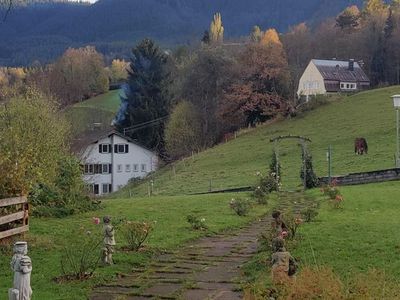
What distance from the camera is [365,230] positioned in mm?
16938

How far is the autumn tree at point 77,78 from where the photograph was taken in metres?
114

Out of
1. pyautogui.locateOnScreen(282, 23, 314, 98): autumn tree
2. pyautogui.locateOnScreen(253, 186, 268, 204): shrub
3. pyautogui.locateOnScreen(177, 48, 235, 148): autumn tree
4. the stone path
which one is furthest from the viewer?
pyautogui.locateOnScreen(282, 23, 314, 98): autumn tree

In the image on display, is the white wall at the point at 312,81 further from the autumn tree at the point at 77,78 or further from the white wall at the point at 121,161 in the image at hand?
the autumn tree at the point at 77,78

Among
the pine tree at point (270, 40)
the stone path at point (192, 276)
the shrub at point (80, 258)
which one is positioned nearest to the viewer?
the stone path at point (192, 276)

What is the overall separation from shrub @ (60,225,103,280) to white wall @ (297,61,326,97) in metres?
73.1

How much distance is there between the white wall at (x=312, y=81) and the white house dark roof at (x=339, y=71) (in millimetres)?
691

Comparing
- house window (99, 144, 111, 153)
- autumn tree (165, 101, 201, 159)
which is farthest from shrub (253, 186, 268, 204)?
house window (99, 144, 111, 153)

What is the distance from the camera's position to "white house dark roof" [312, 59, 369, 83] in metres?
87.4

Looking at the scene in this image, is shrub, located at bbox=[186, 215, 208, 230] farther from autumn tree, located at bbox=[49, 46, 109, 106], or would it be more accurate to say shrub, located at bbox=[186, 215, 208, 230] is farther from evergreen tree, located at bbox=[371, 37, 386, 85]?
autumn tree, located at bbox=[49, 46, 109, 106]

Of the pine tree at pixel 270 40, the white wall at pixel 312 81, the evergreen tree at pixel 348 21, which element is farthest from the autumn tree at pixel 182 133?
the evergreen tree at pixel 348 21

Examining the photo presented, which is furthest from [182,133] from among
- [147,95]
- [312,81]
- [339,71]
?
[339,71]

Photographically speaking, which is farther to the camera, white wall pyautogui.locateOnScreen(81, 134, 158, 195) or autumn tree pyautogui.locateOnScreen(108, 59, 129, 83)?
autumn tree pyautogui.locateOnScreen(108, 59, 129, 83)

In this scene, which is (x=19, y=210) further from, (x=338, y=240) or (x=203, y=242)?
(x=338, y=240)

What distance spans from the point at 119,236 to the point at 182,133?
5000 centimetres
